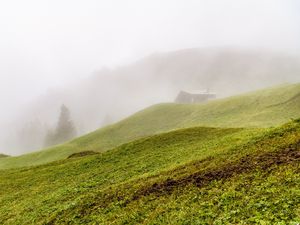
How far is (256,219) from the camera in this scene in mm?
19172

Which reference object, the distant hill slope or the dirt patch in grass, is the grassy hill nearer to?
the dirt patch in grass

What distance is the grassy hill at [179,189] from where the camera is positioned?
2169 cm

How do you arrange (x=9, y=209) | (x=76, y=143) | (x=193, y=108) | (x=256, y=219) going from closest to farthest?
(x=256, y=219) < (x=9, y=209) < (x=76, y=143) < (x=193, y=108)

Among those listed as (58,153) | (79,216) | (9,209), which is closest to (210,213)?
(79,216)

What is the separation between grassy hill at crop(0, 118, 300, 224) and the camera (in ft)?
71.2

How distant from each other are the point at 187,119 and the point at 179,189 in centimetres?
8062

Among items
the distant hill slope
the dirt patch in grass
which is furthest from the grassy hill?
the distant hill slope

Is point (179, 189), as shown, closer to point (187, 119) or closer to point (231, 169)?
point (231, 169)

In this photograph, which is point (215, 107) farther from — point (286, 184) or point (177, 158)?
point (286, 184)

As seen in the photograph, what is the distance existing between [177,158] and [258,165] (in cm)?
1581

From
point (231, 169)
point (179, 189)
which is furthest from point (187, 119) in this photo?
point (179, 189)

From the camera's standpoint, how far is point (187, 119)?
4272 inches

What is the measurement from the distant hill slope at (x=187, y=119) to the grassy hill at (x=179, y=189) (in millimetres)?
36580

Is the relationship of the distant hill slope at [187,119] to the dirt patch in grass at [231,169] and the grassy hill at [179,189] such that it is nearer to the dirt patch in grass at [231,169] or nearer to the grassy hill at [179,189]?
the grassy hill at [179,189]
